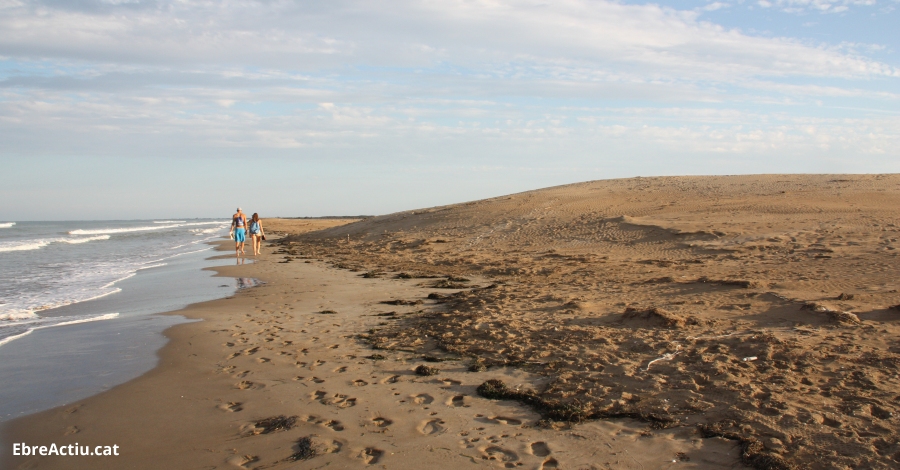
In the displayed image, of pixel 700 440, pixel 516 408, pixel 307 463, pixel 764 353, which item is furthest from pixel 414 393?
pixel 764 353

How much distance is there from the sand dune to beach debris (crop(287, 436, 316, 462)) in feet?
5.77

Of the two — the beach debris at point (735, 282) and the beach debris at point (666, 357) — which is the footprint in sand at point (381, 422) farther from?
the beach debris at point (735, 282)

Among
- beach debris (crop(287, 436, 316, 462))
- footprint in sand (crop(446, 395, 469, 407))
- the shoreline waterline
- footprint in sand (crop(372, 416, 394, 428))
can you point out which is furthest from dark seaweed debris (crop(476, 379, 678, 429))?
the shoreline waterline

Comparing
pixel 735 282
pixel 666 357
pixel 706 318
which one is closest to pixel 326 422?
pixel 666 357

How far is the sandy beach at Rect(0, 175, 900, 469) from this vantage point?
398 cm

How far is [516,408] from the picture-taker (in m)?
4.71

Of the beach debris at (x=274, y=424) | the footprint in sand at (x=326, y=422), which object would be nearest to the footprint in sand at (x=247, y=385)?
the beach debris at (x=274, y=424)

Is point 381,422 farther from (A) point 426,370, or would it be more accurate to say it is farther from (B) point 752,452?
(B) point 752,452

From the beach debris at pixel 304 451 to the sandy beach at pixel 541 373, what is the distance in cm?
2

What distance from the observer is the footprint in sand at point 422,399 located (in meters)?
4.93

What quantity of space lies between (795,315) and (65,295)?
13.2 metres

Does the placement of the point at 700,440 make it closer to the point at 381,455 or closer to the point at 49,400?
the point at 381,455

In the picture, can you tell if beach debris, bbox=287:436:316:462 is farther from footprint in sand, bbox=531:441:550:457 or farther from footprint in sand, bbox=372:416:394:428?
footprint in sand, bbox=531:441:550:457

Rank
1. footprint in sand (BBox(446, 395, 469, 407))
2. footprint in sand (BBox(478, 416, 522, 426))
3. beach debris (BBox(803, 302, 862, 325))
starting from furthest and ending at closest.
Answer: beach debris (BBox(803, 302, 862, 325)) → footprint in sand (BBox(446, 395, 469, 407)) → footprint in sand (BBox(478, 416, 522, 426))
